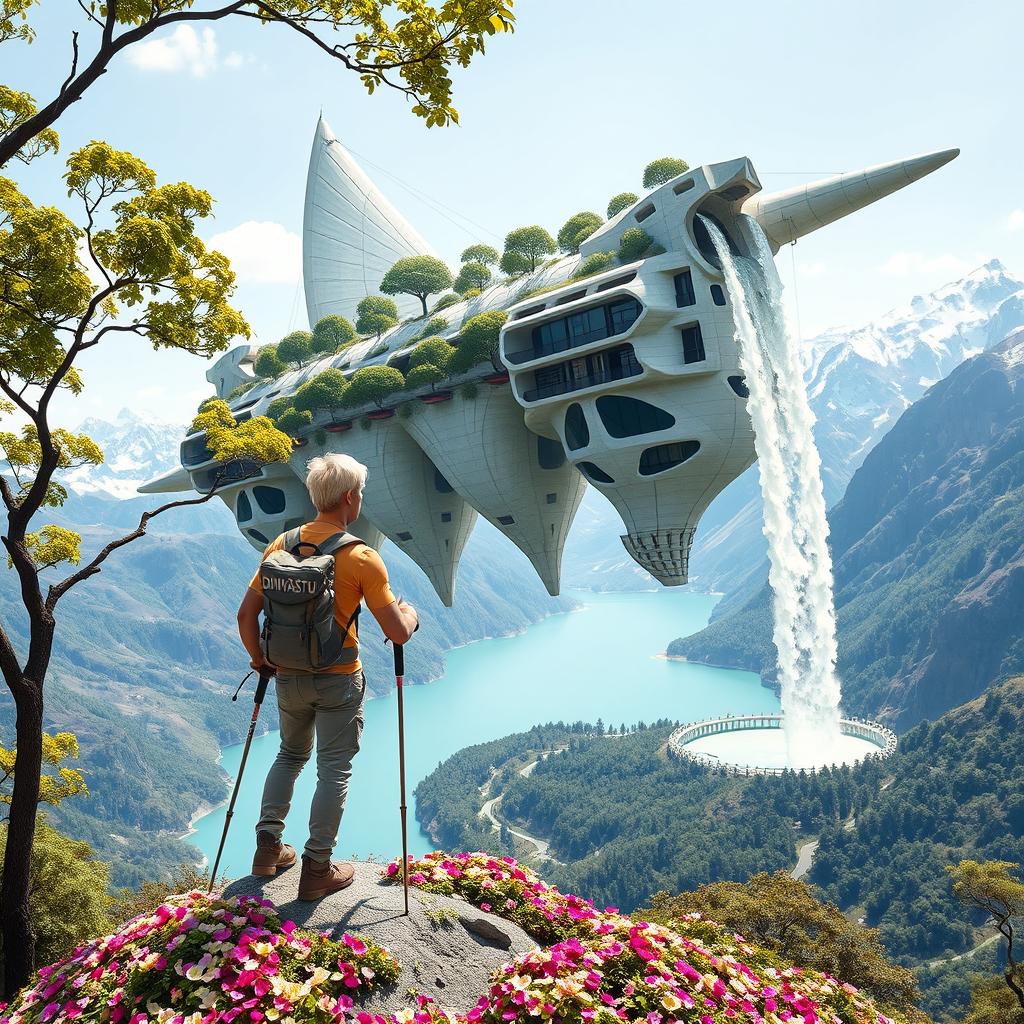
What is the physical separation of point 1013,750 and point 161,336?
11716cm

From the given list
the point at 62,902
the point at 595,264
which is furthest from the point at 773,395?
the point at 62,902

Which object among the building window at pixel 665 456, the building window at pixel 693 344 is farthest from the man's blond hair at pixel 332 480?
the building window at pixel 665 456

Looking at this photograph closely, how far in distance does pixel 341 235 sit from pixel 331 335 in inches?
632

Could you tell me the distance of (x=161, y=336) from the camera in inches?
434

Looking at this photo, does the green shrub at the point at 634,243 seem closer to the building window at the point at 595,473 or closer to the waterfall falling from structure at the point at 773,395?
the waterfall falling from structure at the point at 773,395

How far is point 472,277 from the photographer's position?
1704 inches

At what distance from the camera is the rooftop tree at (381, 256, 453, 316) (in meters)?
44.0

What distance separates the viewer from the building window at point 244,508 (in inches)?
1694

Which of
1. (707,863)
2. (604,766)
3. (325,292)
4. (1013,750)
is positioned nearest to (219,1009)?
(325,292)

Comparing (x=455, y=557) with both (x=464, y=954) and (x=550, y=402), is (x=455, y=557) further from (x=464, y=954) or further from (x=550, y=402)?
(x=464, y=954)

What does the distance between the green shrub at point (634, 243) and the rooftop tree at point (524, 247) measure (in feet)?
30.7

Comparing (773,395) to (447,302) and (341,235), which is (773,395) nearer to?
(447,302)

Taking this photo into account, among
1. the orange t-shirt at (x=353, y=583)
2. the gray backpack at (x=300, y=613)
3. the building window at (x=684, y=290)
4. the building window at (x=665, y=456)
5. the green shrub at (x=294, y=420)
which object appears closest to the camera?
the gray backpack at (x=300, y=613)

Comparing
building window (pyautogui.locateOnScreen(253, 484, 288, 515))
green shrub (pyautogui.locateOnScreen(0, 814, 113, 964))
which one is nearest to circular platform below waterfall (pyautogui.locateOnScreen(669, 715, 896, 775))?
building window (pyautogui.locateOnScreen(253, 484, 288, 515))
